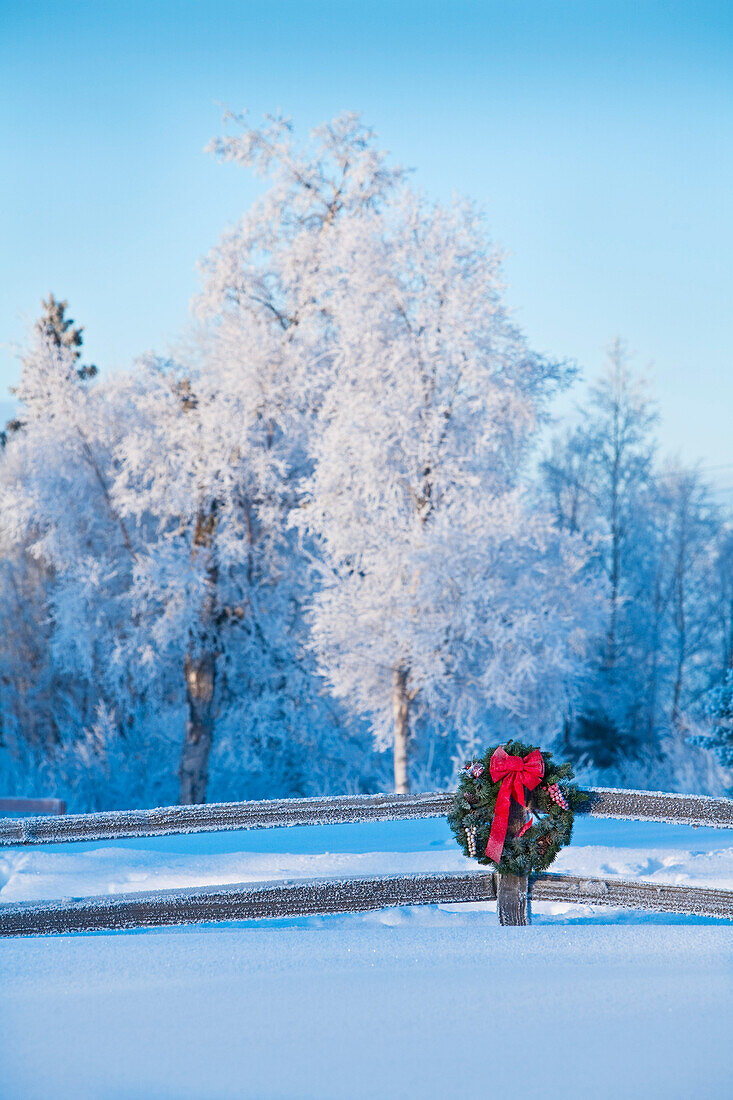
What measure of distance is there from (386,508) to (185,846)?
7.50 m

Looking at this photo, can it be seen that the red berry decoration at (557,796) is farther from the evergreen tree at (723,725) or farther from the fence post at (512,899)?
the evergreen tree at (723,725)

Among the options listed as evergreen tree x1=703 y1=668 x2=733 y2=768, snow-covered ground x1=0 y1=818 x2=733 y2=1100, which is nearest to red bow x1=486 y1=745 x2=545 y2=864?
snow-covered ground x1=0 y1=818 x2=733 y2=1100

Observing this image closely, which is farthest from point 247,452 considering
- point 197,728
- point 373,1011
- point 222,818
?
point 373,1011

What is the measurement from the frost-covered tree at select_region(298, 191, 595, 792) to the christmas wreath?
341 inches

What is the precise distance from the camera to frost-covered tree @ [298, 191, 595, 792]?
13312mm

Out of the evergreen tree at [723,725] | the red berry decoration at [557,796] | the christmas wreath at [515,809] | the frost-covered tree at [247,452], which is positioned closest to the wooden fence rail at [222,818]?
the christmas wreath at [515,809]

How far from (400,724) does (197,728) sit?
4521 millimetres

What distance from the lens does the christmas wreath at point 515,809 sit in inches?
168

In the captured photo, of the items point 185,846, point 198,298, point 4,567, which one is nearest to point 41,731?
point 4,567

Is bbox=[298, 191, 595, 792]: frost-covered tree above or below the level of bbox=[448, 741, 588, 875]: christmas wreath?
above

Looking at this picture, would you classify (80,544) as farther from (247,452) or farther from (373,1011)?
(373,1011)

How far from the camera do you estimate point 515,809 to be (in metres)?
4.34

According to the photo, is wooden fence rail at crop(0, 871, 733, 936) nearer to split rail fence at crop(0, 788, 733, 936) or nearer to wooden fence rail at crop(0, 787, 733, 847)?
split rail fence at crop(0, 788, 733, 936)

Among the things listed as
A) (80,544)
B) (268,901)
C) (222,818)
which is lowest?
(268,901)
